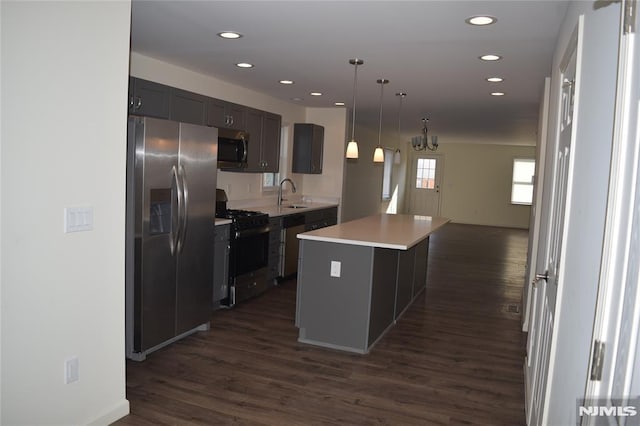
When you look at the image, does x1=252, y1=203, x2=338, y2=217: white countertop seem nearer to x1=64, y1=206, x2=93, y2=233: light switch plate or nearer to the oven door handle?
the oven door handle

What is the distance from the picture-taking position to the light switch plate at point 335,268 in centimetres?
402

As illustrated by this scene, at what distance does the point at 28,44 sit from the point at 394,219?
14.2ft

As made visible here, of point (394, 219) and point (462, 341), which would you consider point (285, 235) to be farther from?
point (462, 341)

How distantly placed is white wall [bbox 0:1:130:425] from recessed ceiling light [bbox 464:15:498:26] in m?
1.97

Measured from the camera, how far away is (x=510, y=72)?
14.9ft

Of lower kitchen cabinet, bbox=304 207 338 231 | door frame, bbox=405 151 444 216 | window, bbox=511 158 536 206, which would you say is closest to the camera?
lower kitchen cabinet, bbox=304 207 338 231

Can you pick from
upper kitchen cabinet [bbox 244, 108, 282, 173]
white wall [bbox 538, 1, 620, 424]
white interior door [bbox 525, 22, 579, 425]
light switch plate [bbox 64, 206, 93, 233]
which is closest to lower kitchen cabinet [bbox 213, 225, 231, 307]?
upper kitchen cabinet [bbox 244, 108, 282, 173]

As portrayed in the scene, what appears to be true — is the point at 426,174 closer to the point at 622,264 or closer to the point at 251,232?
the point at 251,232

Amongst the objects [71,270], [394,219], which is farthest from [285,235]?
[71,270]

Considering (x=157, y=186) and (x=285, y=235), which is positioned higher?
(x=157, y=186)

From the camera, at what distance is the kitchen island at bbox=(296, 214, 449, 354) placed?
3.95 m

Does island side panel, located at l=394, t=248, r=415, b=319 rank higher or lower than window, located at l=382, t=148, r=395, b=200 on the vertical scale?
lower

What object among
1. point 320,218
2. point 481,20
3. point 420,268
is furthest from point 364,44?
point 320,218

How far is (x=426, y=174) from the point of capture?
48.8ft
